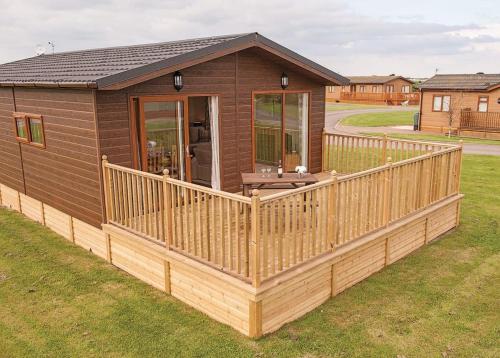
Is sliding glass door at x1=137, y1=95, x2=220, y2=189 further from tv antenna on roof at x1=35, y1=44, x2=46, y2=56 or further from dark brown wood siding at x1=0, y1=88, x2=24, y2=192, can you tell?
tv antenna on roof at x1=35, y1=44, x2=46, y2=56

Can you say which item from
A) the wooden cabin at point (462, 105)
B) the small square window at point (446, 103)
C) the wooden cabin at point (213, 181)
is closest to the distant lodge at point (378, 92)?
the wooden cabin at point (462, 105)

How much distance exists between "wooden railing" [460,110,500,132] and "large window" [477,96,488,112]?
0.73 meters

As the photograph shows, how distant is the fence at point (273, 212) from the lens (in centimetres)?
552

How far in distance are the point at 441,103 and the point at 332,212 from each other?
2501 centimetres

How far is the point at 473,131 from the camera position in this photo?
2628cm

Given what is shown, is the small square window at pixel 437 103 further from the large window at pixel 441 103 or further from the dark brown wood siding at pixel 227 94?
the dark brown wood siding at pixel 227 94

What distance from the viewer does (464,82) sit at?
27.8 meters

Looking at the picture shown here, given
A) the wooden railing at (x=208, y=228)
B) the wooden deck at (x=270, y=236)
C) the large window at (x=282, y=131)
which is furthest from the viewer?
the large window at (x=282, y=131)

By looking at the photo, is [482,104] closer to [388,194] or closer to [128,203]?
[388,194]

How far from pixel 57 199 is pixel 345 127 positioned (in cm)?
2385

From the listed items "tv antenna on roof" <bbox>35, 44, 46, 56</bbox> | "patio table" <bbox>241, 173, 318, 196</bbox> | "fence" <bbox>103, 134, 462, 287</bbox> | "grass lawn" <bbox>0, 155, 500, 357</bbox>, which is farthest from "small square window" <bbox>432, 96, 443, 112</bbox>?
→ "patio table" <bbox>241, 173, 318, 196</bbox>

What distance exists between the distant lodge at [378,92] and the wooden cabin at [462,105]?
81.1ft

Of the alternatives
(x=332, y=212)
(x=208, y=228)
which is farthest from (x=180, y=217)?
(x=332, y=212)

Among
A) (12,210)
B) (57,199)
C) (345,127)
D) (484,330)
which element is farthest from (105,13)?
(484,330)
